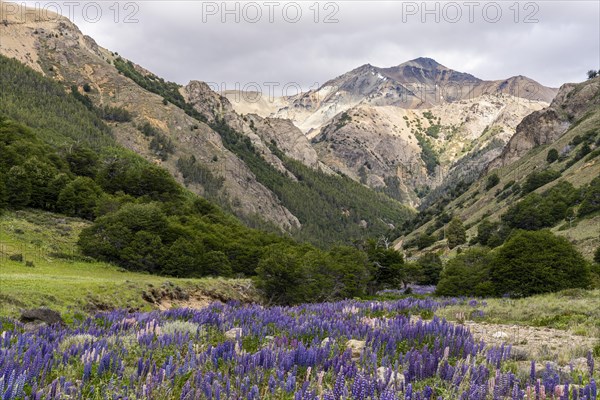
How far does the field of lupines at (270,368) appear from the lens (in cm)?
491

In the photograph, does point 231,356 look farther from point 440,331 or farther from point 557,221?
point 557,221

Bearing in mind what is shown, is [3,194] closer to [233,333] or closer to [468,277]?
[468,277]

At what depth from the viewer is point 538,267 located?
109 ft

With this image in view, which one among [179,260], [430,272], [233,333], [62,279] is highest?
[233,333]

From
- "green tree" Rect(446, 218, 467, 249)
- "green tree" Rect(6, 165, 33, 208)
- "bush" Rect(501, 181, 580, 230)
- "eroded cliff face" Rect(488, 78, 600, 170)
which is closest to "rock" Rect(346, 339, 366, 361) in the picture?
"green tree" Rect(6, 165, 33, 208)

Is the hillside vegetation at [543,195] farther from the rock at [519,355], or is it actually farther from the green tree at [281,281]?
the rock at [519,355]

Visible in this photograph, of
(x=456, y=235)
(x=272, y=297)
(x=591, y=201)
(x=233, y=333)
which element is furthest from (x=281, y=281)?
(x=456, y=235)

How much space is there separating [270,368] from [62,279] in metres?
26.9

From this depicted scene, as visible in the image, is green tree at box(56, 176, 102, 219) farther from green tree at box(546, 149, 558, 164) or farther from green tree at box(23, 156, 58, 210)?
green tree at box(546, 149, 558, 164)

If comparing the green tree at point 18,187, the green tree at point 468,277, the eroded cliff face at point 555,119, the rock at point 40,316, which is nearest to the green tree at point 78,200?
the green tree at point 18,187

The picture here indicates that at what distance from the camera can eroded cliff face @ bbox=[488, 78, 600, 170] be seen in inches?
6240

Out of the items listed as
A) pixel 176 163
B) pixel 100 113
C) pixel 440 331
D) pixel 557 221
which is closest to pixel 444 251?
pixel 557 221

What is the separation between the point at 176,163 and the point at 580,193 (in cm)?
15575

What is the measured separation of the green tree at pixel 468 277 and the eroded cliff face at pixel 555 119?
414 ft
